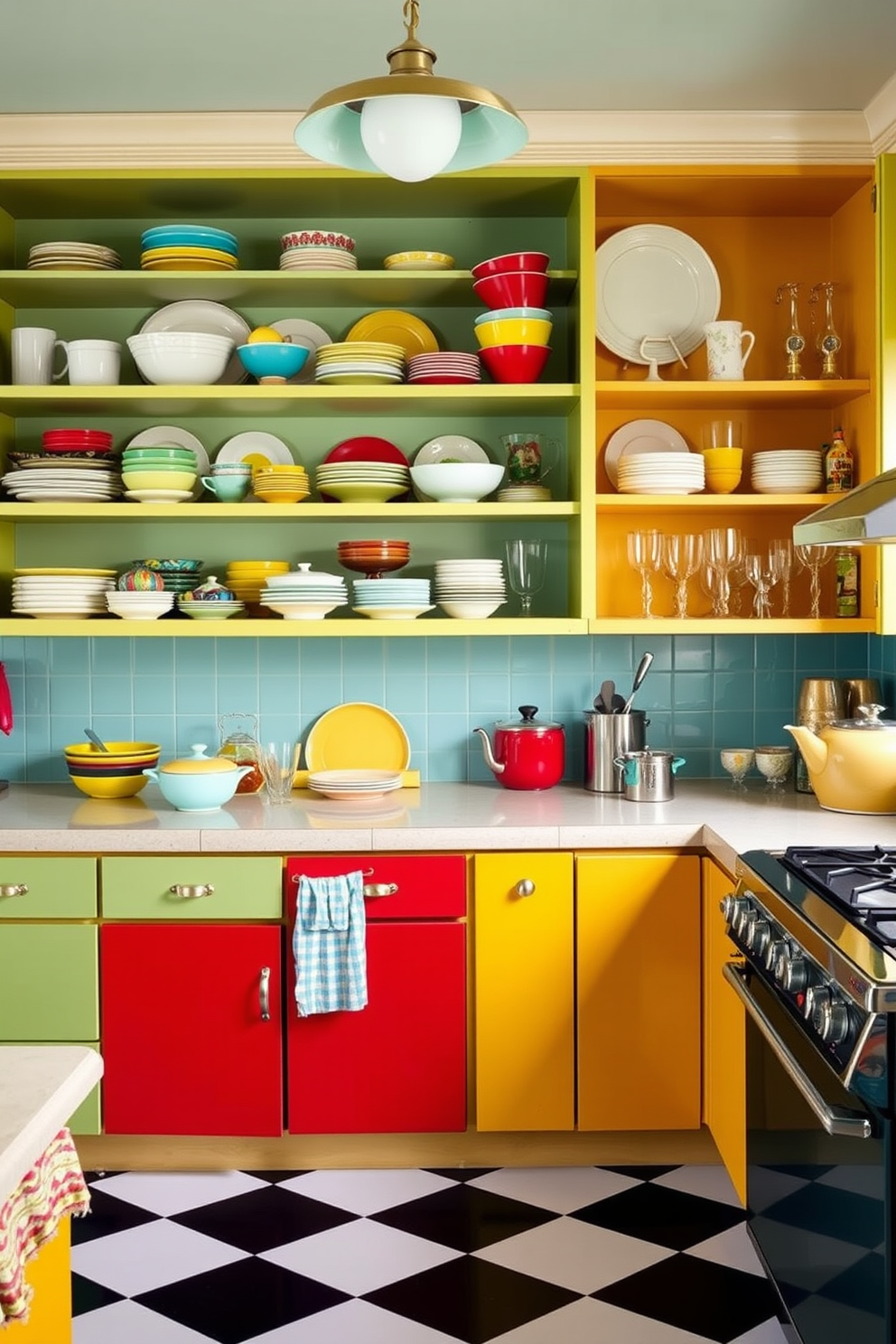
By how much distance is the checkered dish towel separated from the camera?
2881mm

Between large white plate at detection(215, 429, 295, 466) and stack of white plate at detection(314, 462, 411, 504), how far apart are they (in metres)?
0.25

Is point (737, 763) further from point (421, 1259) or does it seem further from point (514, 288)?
point (421, 1259)

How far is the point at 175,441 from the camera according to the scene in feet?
11.6

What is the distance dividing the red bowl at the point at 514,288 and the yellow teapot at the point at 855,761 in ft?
4.10

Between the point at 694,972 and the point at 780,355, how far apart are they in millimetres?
1684

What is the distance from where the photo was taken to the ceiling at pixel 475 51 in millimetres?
2600

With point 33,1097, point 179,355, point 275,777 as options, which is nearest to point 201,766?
point 275,777

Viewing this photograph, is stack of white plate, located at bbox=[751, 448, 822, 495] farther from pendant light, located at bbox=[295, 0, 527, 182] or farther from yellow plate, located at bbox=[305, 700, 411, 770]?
pendant light, located at bbox=[295, 0, 527, 182]

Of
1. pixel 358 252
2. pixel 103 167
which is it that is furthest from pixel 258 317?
pixel 103 167

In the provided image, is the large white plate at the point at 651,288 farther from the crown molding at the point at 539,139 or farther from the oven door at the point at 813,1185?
the oven door at the point at 813,1185

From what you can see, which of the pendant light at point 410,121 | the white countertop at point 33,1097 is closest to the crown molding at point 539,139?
the pendant light at point 410,121

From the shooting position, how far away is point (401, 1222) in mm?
2770

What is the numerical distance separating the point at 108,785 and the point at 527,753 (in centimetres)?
107

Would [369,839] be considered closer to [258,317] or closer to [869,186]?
[258,317]
